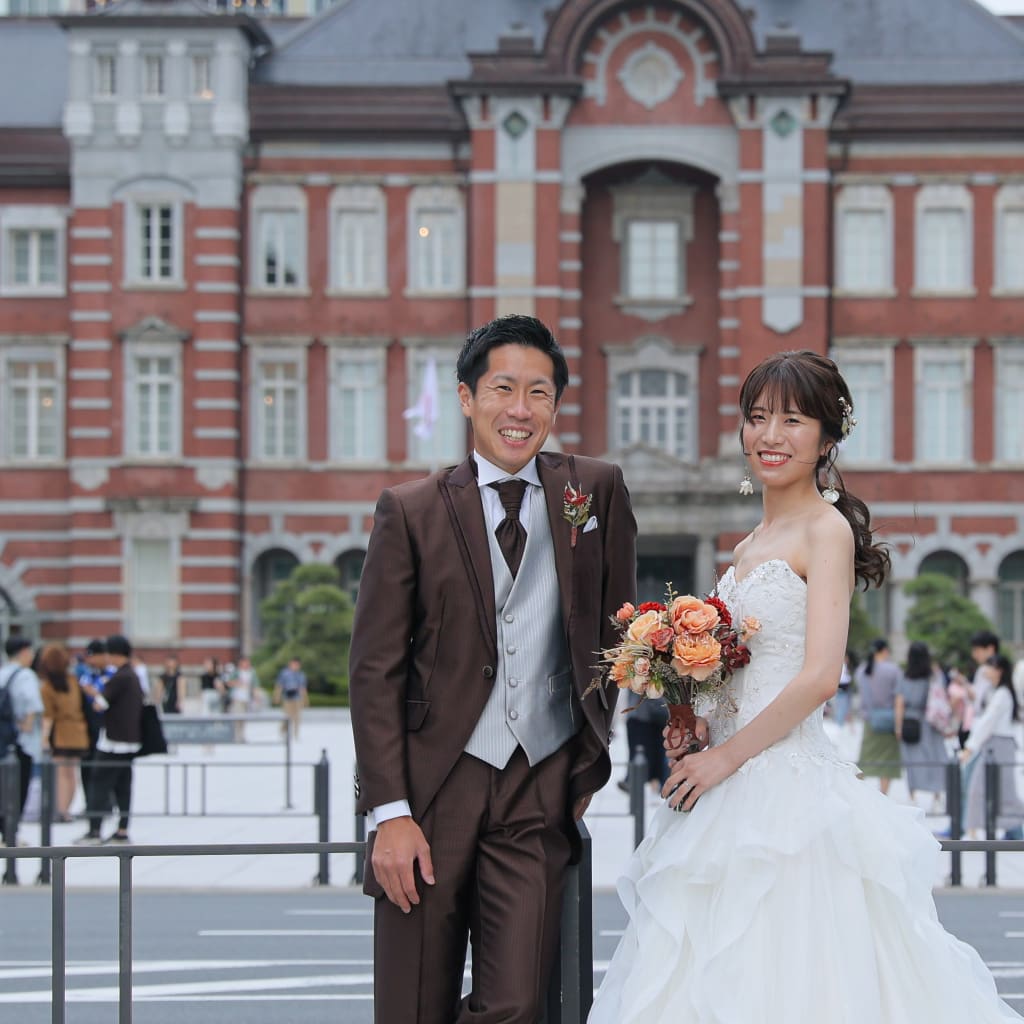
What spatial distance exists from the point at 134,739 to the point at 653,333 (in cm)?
2318

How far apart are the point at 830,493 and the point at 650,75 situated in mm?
31812

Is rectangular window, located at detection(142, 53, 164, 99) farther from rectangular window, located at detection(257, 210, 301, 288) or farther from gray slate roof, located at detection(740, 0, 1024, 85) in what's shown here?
gray slate roof, located at detection(740, 0, 1024, 85)

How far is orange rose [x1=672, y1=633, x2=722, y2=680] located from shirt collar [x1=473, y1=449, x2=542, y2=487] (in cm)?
56

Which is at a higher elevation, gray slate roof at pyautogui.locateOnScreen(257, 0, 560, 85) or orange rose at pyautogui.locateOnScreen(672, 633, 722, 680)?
gray slate roof at pyautogui.locateOnScreen(257, 0, 560, 85)

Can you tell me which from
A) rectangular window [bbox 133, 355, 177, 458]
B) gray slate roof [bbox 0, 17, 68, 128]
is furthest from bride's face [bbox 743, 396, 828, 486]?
gray slate roof [bbox 0, 17, 68, 128]

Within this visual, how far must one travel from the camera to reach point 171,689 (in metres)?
31.2

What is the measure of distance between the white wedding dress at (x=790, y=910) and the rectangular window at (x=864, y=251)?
32312 mm

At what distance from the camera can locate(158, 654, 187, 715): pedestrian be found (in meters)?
31.1

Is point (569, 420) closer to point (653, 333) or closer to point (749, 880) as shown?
point (653, 333)

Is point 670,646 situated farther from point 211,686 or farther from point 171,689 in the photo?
point 211,686

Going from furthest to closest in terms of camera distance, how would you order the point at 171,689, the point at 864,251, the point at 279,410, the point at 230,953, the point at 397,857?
the point at 279,410, the point at 864,251, the point at 171,689, the point at 230,953, the point at 397,857

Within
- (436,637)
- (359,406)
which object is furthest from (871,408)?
(436,637)

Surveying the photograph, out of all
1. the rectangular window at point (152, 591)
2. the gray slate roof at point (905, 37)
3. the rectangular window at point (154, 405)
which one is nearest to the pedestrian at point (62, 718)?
the rectangular window at point (152, 591)

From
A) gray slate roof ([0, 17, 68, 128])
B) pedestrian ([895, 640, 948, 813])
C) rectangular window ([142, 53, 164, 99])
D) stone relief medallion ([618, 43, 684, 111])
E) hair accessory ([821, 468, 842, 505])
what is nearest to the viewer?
hair accessory ([821, 468, 842, 505])
